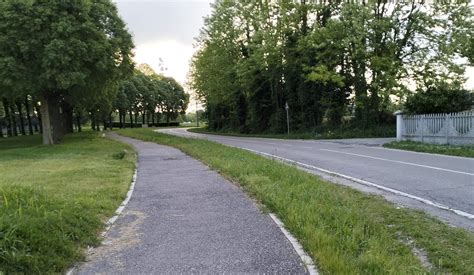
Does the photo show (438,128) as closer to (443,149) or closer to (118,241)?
(443,149)

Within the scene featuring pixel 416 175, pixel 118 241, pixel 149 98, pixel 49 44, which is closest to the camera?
pixel 118 241

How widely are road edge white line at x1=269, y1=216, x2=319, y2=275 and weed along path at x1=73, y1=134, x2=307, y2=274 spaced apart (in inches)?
2.2

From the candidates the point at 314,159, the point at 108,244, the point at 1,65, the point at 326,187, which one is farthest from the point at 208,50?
the point at 108,244

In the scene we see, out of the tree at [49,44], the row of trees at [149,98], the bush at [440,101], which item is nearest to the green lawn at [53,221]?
Result: the tree at [49,44]

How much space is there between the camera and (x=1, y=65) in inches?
821

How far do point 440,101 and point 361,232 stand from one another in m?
19.7

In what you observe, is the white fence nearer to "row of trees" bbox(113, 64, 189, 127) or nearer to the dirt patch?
the dirt patch

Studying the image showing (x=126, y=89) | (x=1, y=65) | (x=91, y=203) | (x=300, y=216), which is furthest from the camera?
(x=126, y=89)

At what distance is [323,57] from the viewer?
3341 cm

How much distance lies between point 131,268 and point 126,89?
7558 cm

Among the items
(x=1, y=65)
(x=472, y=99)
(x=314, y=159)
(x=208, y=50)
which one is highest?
(x=208, y=50)

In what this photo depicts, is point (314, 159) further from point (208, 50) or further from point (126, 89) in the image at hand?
point (126, 89)

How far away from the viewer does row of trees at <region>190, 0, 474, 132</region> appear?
2916 centimetres

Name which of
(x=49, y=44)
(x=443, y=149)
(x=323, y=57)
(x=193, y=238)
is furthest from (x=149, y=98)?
(x=193, y=238)
